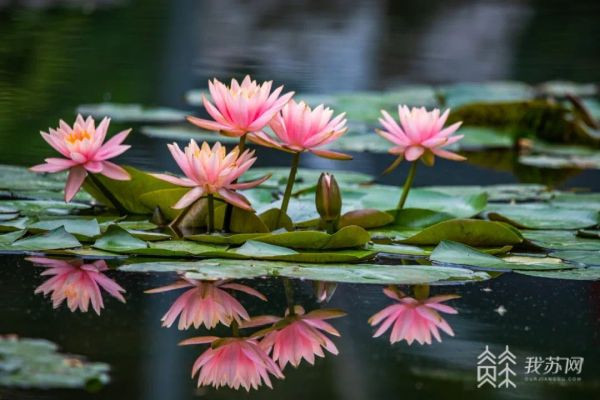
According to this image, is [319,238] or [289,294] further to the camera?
[319,238]

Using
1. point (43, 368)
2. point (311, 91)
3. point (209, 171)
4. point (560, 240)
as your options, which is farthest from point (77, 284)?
point (311, 91)

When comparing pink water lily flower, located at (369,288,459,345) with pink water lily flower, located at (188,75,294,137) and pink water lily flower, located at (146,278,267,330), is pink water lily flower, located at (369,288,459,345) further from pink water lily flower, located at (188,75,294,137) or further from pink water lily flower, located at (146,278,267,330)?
pink water lily flower, located at (188,75,294,137)

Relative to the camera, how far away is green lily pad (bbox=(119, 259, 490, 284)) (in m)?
1.58

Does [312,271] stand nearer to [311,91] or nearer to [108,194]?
[108,194]

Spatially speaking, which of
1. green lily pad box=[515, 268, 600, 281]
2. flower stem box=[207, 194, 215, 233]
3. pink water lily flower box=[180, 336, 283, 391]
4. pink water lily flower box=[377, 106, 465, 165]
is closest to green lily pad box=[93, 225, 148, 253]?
flower stem box=[207, 194, 215, 233]

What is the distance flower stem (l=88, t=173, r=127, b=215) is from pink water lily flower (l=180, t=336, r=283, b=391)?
2.10 ft

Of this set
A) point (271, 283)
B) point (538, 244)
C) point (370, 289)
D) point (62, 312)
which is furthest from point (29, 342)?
point (538, 244)

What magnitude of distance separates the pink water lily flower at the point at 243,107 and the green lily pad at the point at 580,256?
0.53 metres

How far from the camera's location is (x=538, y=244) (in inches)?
73.6

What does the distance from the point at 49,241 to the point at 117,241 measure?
0.35 feet

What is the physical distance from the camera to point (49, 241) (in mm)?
1685

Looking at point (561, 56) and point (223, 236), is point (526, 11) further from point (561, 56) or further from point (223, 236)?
point (223, 236)

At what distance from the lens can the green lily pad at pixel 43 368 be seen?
1.10m

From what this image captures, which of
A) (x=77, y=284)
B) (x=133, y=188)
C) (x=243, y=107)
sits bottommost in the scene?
(x=77, y=284)
